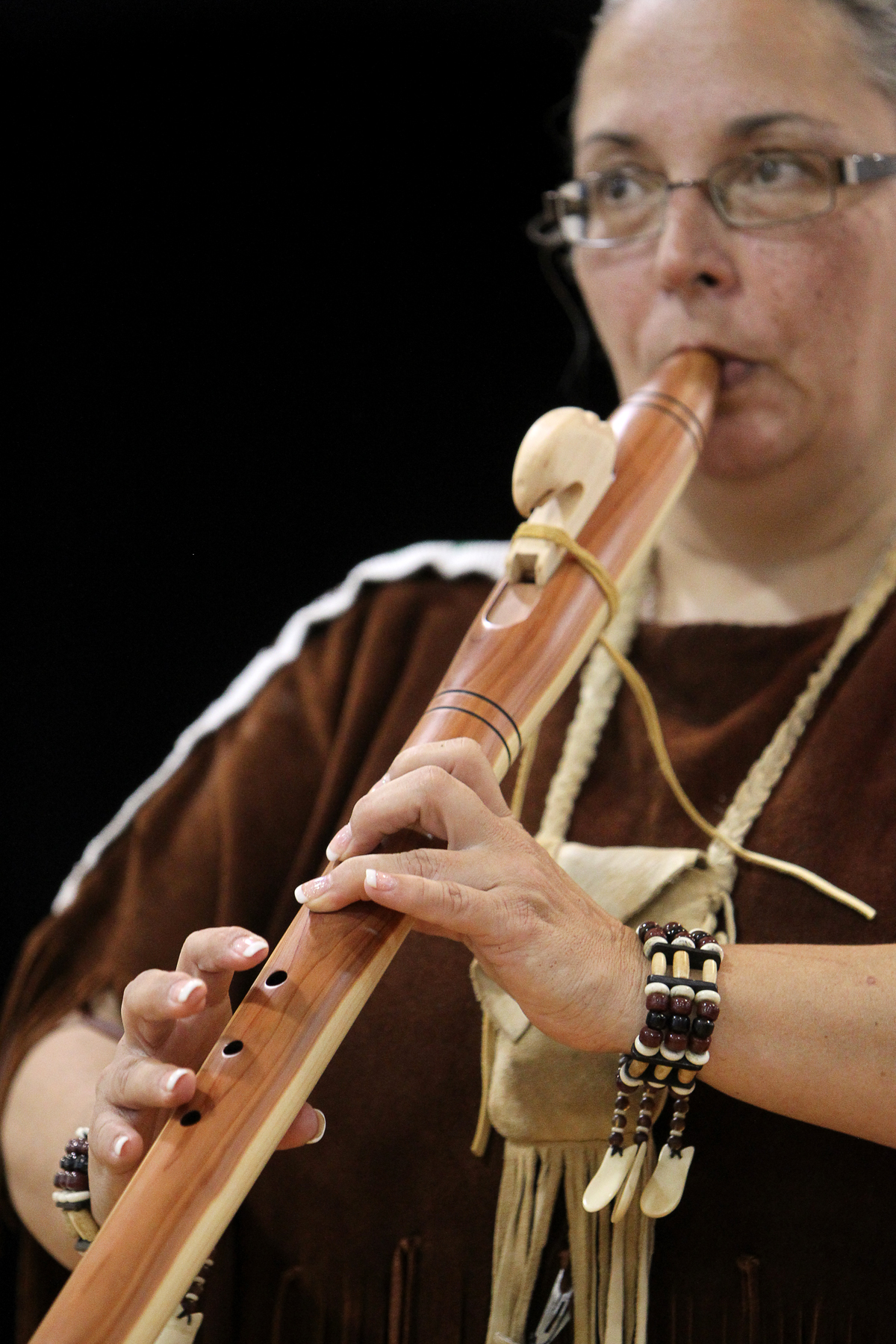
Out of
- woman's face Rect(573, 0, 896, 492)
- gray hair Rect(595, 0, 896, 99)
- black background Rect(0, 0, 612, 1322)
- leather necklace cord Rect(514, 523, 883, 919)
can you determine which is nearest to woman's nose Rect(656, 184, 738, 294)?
woman's face Rect(573, 0, 896, 492)

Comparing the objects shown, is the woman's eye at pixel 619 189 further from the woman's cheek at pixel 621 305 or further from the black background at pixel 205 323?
the black background at pixel 205 323

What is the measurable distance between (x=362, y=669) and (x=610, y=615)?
1.03ft

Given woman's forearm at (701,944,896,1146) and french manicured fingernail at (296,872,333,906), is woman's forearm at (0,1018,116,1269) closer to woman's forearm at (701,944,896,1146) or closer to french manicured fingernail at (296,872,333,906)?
french manicured fingernail at (296,872,333,906)

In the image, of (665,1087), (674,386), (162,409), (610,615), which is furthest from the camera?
(162,409)

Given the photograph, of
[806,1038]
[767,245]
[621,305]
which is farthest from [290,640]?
[806,1038]

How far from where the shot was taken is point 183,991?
67 centimetres

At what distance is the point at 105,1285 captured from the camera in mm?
595

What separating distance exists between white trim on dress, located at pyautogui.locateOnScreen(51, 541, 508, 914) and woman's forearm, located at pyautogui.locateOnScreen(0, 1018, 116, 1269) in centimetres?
16

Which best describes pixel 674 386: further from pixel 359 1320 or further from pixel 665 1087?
pixel 359 1320

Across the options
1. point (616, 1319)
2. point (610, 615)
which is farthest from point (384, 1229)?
point (610, 615)

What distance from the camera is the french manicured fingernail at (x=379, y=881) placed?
64 centimetres

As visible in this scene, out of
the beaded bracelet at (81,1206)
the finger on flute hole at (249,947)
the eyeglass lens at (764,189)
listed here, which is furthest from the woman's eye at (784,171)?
the beaded bracelet at (81,1206)

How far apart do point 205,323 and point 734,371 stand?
1.41ft

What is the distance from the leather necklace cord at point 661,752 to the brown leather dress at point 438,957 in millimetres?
11
